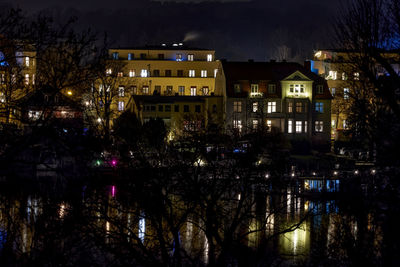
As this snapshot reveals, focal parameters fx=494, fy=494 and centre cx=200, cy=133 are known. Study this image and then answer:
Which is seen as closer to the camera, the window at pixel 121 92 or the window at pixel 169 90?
the window at pixel 121 92

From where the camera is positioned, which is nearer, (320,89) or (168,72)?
(320,89)

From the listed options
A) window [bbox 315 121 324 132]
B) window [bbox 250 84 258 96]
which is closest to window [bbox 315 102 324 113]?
window [bbox 315 121 324 132]

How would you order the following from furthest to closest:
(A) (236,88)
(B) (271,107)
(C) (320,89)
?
(C) (320,89), (B) (271,107), (A) (236,88)

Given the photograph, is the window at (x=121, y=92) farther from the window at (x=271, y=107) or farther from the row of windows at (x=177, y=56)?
the window at (x=271, y=107)

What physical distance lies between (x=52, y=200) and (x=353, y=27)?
393 inches

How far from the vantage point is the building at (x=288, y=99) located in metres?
58.0

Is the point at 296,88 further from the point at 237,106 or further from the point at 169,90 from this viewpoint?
the point at 169,90

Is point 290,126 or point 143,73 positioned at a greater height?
point 143,73

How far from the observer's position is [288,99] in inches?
2319

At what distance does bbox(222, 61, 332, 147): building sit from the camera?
58.0 m

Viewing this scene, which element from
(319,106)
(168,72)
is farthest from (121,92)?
(319,106)

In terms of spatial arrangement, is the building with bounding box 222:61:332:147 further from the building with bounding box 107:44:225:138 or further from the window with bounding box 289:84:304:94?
the building with bounding box 107:44:225:138

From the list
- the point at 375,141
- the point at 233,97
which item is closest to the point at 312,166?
the point at 233,97

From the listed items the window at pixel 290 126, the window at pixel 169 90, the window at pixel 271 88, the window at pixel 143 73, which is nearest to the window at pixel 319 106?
the window at pixel 290 126
